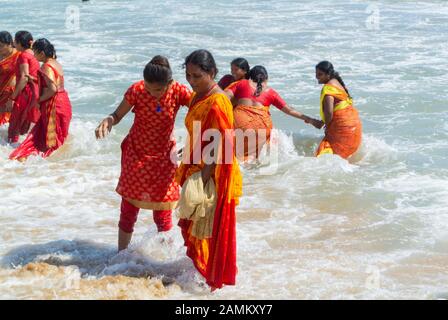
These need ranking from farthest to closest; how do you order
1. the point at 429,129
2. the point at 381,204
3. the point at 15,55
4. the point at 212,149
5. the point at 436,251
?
the point at 429,129
the point at 15,55
the point at 381,204
the point at 436,251
the point at 212,149

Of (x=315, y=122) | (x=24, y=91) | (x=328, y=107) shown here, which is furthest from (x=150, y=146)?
(x=24, y=91)

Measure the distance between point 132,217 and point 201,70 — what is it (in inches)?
47.5

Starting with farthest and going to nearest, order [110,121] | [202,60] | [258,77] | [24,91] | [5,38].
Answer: [24,91], [5,38], [258,77], [110,121], [202,60]

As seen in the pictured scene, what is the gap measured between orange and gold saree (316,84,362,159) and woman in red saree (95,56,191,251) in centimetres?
323

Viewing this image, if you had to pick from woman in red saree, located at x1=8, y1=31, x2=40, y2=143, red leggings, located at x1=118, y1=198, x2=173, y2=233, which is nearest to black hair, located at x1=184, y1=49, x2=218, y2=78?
red leggings, located at x1=118, y1=198, x2=173, y2=233

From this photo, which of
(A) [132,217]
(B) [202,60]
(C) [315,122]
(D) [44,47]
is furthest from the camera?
(C) [315,122]

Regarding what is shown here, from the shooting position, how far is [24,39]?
715 centimetres

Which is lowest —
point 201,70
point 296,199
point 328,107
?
point 296,199

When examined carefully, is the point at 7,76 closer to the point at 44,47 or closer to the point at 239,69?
the point at 44,47

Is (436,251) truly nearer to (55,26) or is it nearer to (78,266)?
(78,266)
